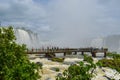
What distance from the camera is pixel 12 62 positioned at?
23422mm

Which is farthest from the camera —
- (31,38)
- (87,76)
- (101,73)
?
(31,38)

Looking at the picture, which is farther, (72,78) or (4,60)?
(4,60)

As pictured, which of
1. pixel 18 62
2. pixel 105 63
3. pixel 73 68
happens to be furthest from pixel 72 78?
pixel 105 63

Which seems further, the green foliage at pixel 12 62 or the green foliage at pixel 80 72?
the green foliage at pixel 12 62

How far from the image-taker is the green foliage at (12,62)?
21031mm

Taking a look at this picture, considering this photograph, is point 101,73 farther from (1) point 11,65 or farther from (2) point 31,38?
(2) point 31,38

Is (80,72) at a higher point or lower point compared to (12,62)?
lower

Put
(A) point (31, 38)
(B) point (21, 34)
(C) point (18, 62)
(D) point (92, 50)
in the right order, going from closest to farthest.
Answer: (C) point (18, 62), (D) point (92, 50), (B) point (21, 34), (A) point (31, 38)

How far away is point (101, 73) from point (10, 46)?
3809cm

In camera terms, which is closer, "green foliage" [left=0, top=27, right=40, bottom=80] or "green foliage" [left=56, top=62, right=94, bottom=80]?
"green foliage" [left=56, top=62, right=94, bottom=80]

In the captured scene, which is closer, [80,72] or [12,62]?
[80,72]

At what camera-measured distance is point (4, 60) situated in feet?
75.0

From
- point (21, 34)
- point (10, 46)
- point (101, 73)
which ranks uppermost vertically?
point (21, 34)

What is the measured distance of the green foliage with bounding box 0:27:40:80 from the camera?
21031 mm
